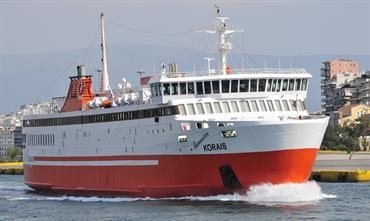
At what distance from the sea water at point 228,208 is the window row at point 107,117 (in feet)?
14.4

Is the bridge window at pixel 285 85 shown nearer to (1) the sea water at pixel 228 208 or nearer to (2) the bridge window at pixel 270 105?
(2) the bridge window at pixel 270 105

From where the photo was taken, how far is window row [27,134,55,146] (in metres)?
55.3

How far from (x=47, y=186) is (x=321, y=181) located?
817 inches

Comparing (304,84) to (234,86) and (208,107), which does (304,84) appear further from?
(208,107)

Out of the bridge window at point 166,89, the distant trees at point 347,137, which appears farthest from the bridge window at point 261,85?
the distant trees at point 347,137

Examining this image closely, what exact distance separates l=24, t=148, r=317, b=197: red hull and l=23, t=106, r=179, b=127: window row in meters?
2.18

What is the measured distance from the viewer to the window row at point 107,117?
43.2 meters

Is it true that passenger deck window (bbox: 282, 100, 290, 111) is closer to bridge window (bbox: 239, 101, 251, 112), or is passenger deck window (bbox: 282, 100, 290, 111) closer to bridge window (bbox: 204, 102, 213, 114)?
bridge window (bbox: 239, 101, 251, 112)

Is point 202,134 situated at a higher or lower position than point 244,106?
lower

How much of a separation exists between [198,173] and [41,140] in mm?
18668

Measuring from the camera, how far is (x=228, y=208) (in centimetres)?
3912

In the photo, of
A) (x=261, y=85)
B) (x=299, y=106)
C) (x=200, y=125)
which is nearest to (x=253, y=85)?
(x=261, y=85)

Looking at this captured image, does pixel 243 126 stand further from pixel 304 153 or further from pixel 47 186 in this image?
pixel 47 186

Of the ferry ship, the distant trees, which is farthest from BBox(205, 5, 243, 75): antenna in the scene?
the distant trees
